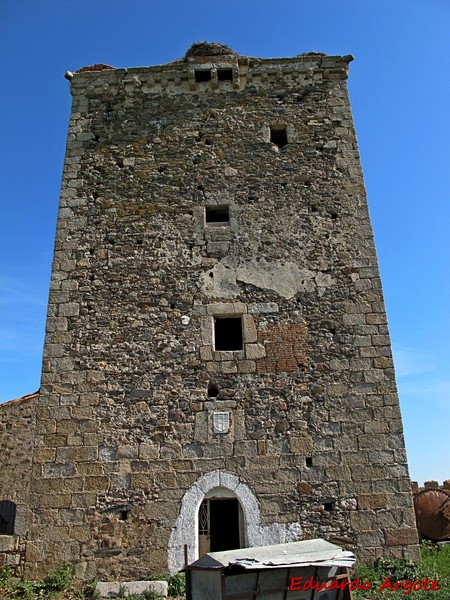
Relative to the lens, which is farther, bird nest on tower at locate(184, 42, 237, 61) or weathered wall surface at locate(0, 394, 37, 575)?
weathered wall surface at locate(0, 394, 37, 575)

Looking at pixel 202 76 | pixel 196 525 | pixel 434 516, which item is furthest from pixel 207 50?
pixel 434 516

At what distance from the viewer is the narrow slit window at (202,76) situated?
9523 mm

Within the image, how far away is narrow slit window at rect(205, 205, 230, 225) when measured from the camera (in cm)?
859

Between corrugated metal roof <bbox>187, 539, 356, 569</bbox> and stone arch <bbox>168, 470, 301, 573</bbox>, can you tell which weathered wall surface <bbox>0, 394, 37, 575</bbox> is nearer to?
stone arch <bbox>168, 470, 301, 573</bbox>

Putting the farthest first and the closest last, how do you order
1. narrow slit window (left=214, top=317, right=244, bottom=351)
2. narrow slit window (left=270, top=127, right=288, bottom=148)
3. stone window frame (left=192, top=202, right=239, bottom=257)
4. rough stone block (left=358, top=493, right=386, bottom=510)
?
narrow slit window (left=270, top=127, right=288, bottom=148) → stone window frame (left=192, top=202, right=239, bottom=257) → narrow slit window (left=214, top=317, right=244, bottom=351) → rough stone block (left=358, top=493, right=386, bottom=510)

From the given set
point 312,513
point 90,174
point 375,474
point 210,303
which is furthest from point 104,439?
point 90,174

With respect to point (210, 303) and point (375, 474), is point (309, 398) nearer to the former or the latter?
point (375, 474)

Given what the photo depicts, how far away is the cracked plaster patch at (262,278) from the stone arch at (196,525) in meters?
2.72

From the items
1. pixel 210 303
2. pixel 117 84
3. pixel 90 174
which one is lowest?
pixel 210 303

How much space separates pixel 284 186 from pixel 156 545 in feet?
18.8

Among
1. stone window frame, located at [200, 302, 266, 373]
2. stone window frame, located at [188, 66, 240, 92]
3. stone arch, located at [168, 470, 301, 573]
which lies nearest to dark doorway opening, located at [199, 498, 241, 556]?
stone arch, located at [168, 470, 301, 573]

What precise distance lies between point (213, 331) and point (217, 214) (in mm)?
2105

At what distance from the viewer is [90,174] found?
29.1 feet

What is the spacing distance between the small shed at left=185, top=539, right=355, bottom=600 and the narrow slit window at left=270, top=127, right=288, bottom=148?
21.5 feet
